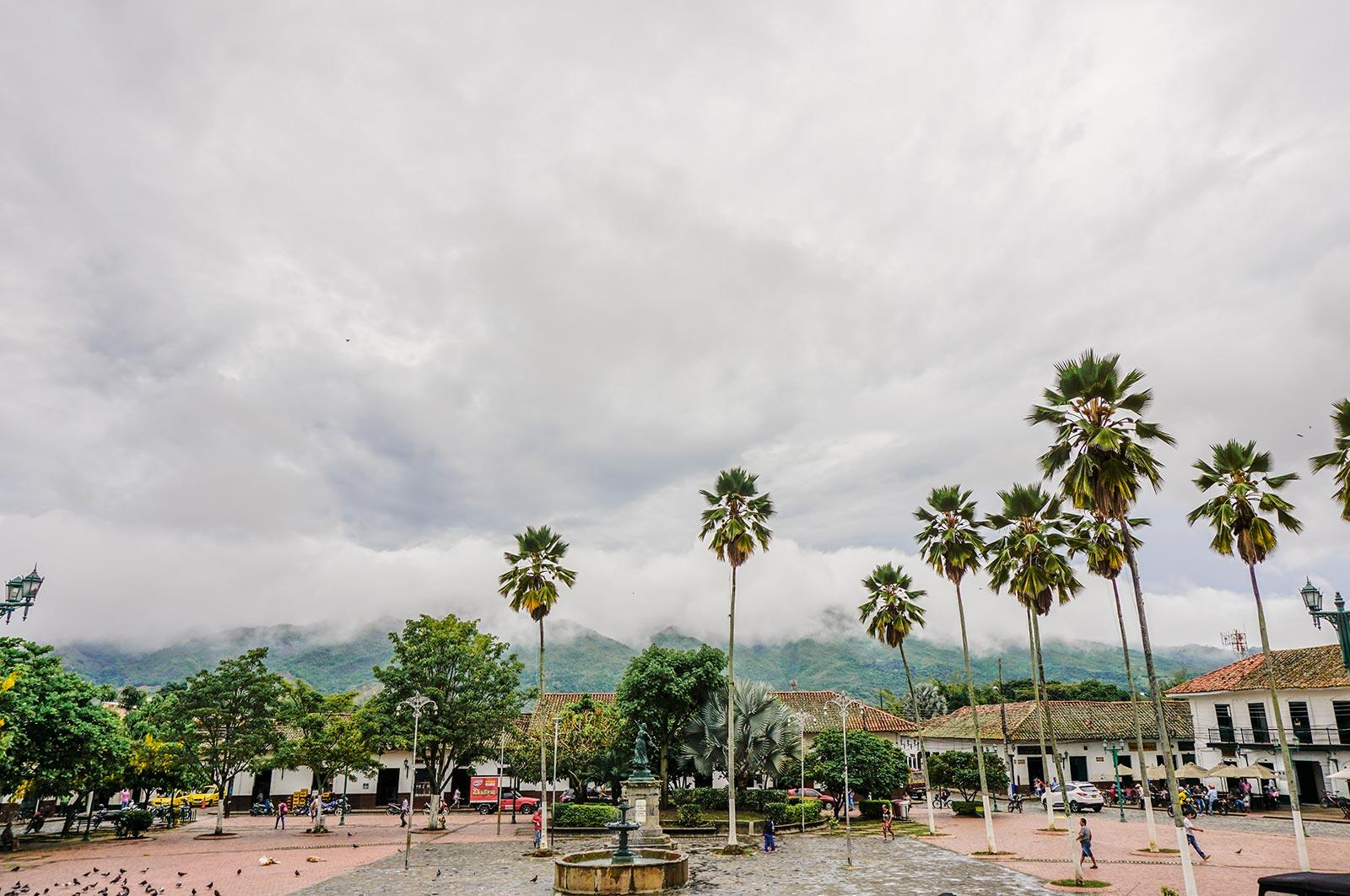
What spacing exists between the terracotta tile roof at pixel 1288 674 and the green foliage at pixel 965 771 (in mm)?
16981

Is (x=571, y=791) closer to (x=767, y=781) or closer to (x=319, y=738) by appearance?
(x=767, y=781)

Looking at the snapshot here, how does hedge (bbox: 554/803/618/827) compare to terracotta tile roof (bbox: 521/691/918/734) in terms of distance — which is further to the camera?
terracotta tile roof (bbox: 521/691/918/734)

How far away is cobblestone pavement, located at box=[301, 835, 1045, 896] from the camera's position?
2256cm

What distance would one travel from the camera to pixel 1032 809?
5072 cm

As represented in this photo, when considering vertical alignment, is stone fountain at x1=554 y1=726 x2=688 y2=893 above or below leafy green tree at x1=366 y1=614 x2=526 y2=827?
below

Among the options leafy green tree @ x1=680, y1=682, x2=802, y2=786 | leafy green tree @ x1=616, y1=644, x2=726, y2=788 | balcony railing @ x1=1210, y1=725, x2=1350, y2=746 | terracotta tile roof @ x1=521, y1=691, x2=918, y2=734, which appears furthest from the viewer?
terracotta tile roof @ x1=521, y1=691, x2=918, y2=734

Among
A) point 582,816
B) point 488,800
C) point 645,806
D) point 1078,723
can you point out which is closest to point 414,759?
point 582,816

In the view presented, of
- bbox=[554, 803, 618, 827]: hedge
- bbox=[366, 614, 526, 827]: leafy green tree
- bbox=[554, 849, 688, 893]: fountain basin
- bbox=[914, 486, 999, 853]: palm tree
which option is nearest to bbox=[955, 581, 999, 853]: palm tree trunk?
bbox=[914, 486, 999, 853]: palm tree

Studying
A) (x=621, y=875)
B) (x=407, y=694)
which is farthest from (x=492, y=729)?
(x=621, y=875)

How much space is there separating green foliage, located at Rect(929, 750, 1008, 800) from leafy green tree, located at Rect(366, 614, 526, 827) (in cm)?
2719

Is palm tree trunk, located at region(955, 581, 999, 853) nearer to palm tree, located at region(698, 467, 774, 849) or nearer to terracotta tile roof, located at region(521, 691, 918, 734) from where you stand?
palm tree, located at region(698, 467, 774, 849)

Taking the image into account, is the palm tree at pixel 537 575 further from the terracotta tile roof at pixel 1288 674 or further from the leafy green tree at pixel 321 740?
the terracotta tile roof at pixel 1288 674

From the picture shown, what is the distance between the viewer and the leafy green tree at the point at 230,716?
127 ft

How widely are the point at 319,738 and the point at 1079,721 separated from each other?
58746mm
